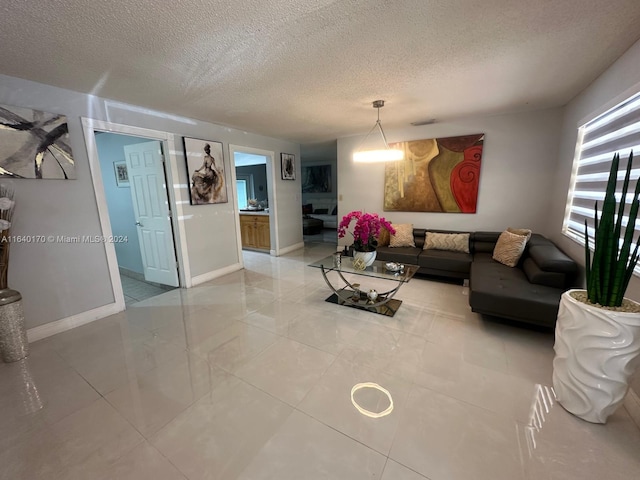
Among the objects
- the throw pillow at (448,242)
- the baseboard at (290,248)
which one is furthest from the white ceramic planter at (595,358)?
the baseboard at (290,248)

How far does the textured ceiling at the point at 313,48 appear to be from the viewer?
1.42 meters

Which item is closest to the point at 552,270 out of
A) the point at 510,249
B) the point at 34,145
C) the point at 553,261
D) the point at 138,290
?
the point at 553,261

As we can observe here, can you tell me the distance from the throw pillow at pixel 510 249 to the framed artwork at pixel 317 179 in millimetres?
6370

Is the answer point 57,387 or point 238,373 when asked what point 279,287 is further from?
point 57,387

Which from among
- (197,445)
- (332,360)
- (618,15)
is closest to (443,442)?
(332,360)

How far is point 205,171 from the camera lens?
365cm

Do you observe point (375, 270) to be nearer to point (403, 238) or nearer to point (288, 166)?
→ point (403, 238)

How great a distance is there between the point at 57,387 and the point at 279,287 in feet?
7.21

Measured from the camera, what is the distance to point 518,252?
298 centimetres

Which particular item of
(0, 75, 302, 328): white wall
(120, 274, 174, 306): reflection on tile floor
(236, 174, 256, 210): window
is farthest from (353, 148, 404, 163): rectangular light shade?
(236, 174, 256, 210): window

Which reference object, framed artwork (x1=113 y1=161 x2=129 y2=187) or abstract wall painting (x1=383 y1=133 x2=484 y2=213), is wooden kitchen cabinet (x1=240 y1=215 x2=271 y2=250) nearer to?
framed artwork (x1=113 y1=161 x2=129 y2=187)

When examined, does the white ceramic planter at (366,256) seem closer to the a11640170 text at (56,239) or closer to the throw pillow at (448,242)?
the throw pillow at (448,242)

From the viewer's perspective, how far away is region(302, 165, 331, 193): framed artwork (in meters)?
8.90

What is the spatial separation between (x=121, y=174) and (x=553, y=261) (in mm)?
5490
